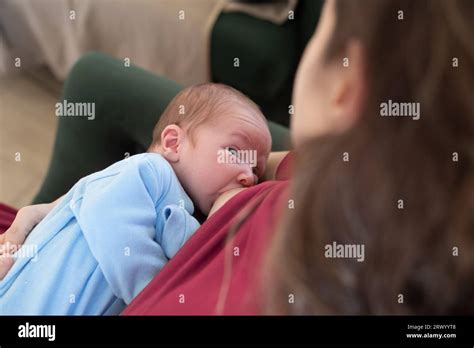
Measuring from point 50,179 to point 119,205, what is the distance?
0.27 meters

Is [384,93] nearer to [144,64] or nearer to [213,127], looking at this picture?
[213,127]

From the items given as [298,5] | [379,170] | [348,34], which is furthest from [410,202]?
[298,5]

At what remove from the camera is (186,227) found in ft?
2.33

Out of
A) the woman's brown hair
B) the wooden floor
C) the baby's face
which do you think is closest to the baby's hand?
the baby's face

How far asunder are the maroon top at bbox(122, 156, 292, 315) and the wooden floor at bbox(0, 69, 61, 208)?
0.37 m

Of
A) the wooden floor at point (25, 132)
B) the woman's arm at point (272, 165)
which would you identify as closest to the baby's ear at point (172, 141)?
the woman's arm at point (272, 165)

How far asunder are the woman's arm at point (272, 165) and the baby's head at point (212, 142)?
0.02 m

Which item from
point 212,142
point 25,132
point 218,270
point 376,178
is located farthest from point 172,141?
point 25,132

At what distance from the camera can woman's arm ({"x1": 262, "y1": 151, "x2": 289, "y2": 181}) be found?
2.59ft

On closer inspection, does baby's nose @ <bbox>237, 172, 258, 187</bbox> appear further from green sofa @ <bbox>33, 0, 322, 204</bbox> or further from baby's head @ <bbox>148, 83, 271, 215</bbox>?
green sofa @ <bbox>33, 0, 322, 204</bbox>

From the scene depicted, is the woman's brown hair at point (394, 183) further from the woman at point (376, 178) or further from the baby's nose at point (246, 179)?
the baby's nose at point (246, 179)

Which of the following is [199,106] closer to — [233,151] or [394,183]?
[233,151]

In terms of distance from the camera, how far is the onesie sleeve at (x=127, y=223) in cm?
69
